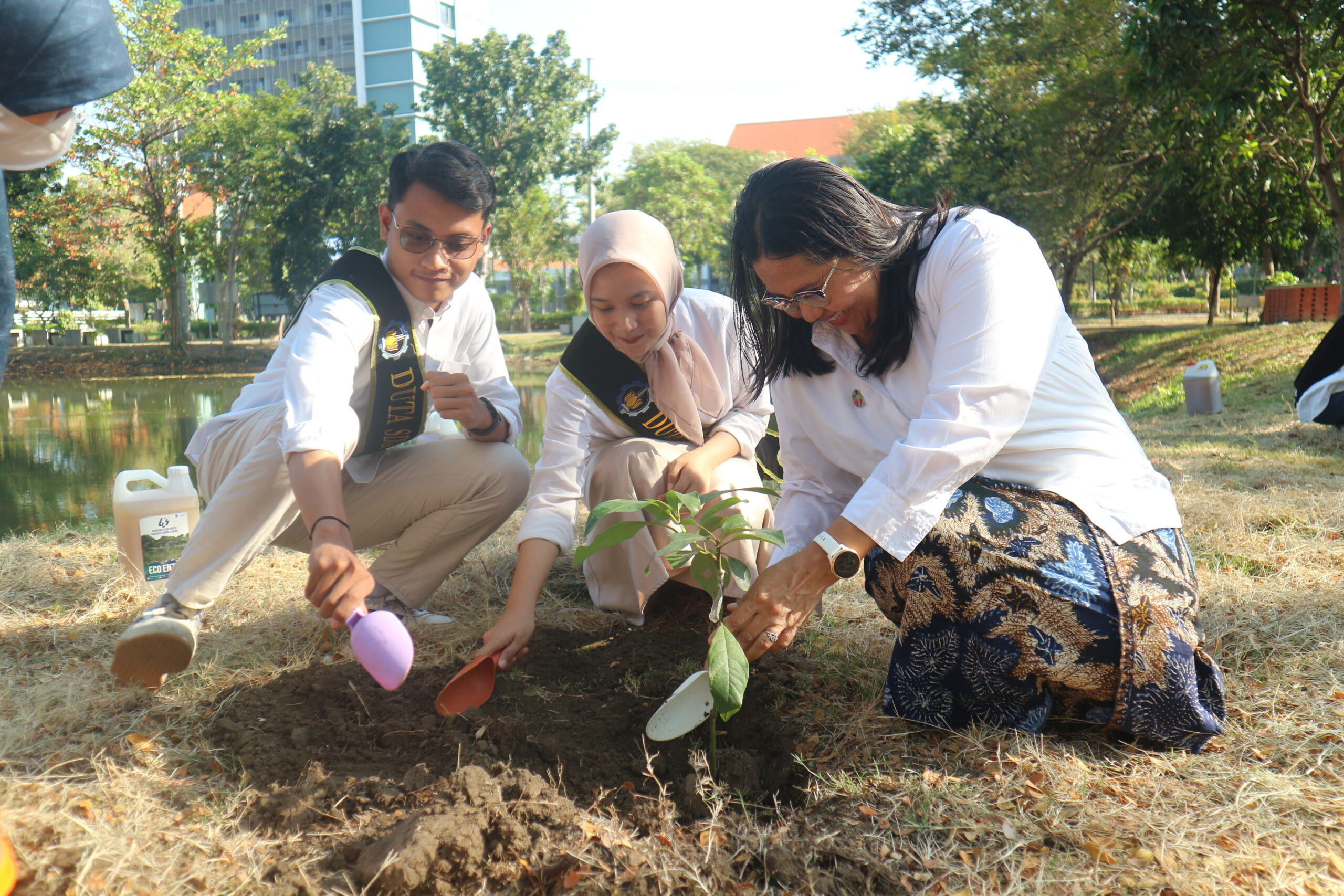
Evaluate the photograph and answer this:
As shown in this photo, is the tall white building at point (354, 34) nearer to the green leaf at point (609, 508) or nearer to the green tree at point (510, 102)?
the green tree at point (510, 102)

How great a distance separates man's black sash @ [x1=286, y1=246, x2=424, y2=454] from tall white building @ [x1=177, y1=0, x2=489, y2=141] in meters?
46.9

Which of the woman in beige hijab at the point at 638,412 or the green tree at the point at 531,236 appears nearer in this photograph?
the woman in beige hijab at the point at 638,412

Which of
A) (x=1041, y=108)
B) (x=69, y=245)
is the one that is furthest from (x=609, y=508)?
(x=69, y=245)

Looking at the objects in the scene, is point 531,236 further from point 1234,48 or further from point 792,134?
point 792,134

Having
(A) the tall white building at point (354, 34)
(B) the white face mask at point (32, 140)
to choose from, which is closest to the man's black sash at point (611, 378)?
(B) the white face mask at point (32, 140)

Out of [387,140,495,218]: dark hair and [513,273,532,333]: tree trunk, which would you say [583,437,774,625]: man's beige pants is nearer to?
[387,140,495,218]: dark hair

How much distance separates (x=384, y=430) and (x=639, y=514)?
31.8 inches

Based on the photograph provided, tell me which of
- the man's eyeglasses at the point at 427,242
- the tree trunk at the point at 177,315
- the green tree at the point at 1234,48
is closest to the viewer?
the man's eyeglasses at the point at 427,242

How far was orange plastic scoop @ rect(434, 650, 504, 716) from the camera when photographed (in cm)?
188

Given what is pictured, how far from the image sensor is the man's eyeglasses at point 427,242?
2.43 m

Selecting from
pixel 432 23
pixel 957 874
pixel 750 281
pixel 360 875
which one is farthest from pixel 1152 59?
pixel 432 23

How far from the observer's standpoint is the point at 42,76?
1459 millimetres

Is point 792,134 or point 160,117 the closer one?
point 160,117

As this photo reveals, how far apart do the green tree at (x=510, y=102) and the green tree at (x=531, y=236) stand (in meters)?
4.02
